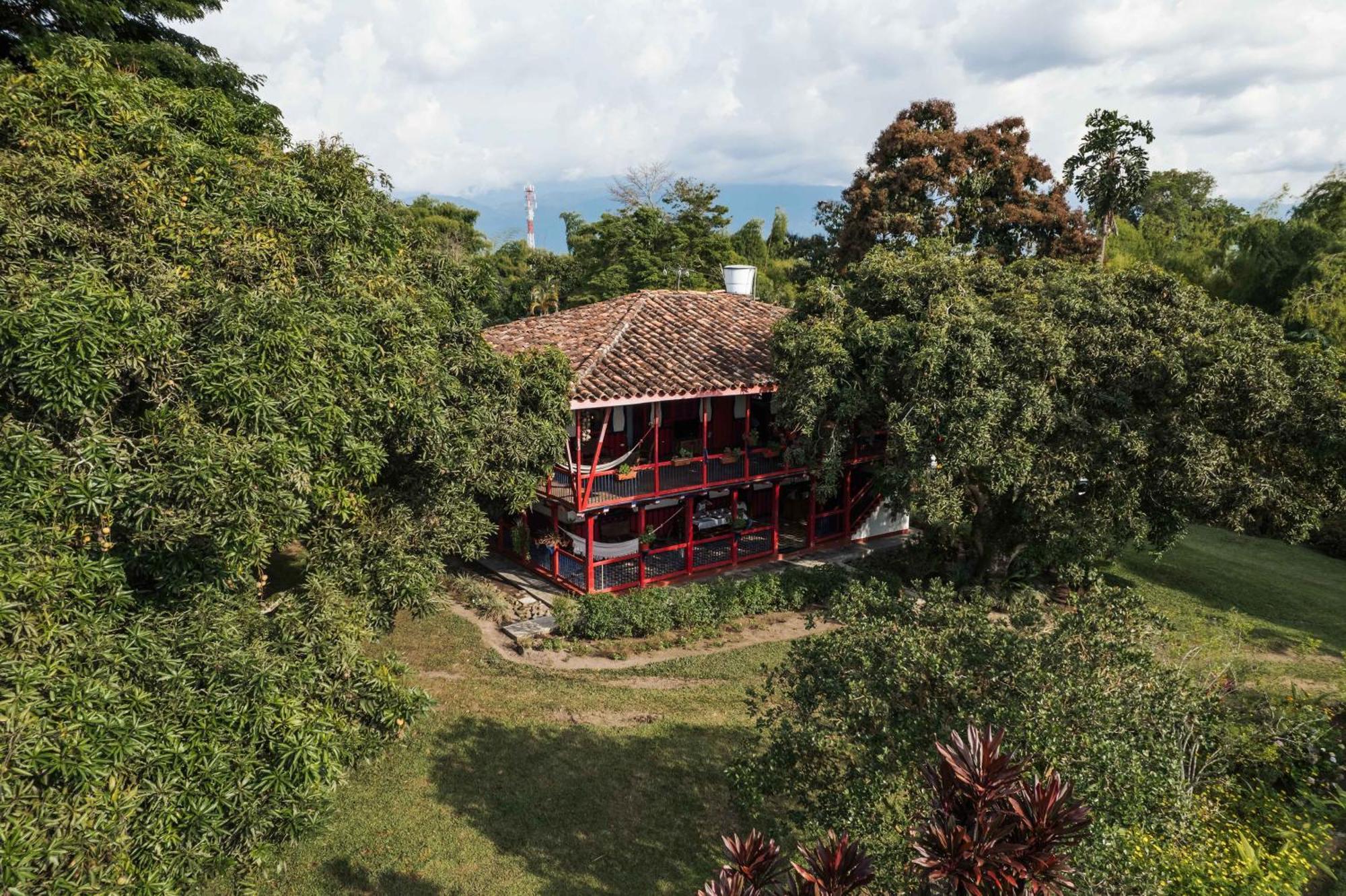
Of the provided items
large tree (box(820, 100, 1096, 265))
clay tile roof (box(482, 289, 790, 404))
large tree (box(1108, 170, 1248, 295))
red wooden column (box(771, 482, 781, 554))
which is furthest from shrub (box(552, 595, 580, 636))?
large tree (box(1108, 170, 1248, 295))

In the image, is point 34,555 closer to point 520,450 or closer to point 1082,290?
point 520,450

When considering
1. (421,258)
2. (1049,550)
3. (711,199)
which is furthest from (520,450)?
(711,199)

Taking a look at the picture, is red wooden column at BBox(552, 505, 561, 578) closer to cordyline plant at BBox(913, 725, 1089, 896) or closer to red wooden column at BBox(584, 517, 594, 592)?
red wooden column at BBox(584, 517, 594, 592)

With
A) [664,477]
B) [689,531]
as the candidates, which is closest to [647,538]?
[689,531]

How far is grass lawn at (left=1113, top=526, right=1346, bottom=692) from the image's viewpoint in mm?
13688

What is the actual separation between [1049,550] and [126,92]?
63.2ft

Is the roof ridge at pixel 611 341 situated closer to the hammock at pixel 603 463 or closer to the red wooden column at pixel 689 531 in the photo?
the hammock at pixel 603 463

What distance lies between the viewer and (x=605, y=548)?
60.8 ft

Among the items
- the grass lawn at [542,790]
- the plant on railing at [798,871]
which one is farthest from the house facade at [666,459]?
the plant on railing at [798,871]

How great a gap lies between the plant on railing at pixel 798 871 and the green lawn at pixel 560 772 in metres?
2.15

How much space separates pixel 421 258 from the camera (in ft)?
40.0

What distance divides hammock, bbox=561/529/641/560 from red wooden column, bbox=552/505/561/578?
30cm

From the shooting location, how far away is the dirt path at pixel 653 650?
1479 cm

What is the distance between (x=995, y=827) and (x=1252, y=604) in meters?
18.3
